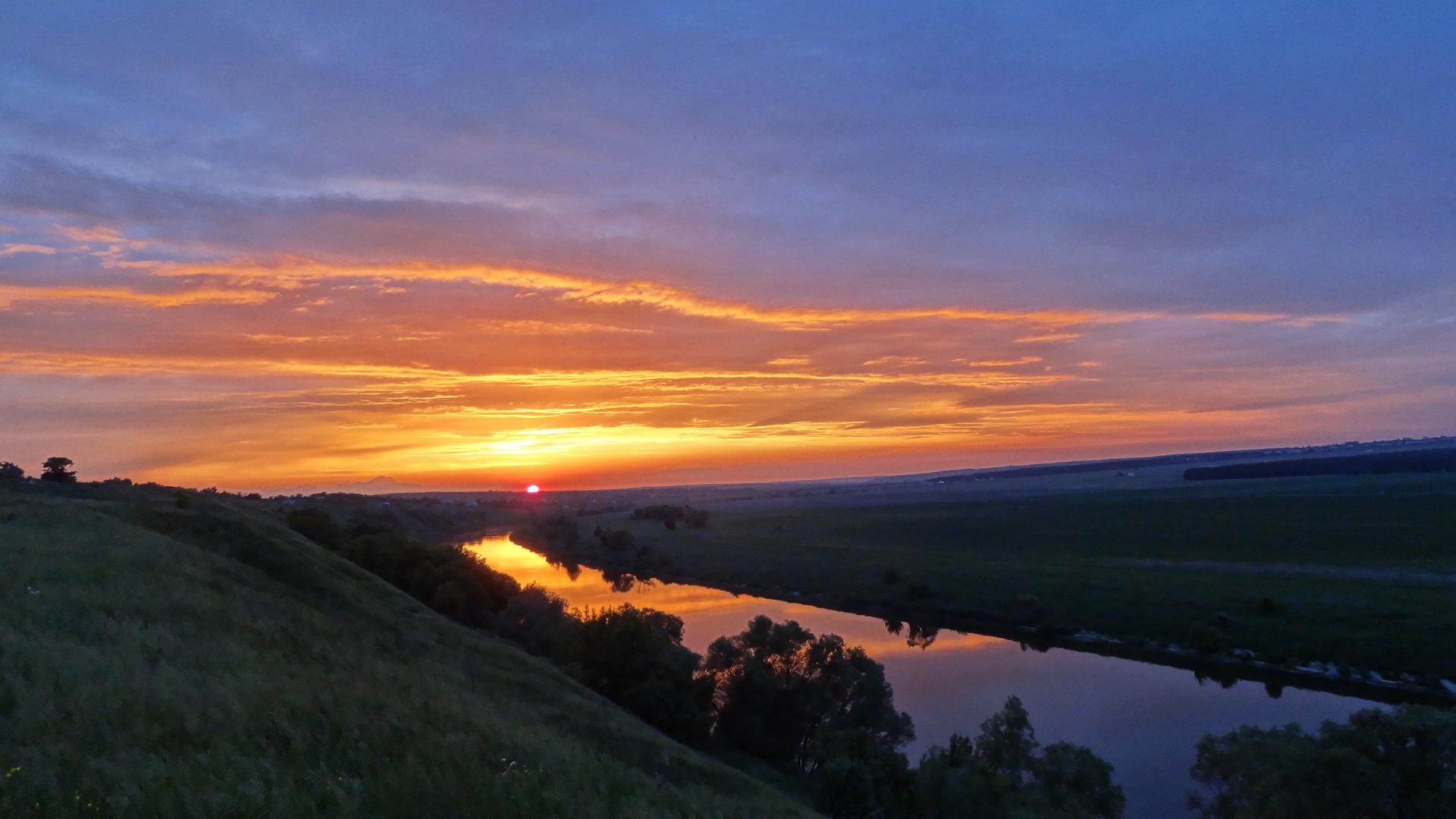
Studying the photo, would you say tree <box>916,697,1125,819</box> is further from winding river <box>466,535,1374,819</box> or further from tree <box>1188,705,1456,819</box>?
winding river <box>466,535,1374,819</box>

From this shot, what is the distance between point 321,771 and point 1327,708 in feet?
138

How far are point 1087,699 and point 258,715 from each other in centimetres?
3772

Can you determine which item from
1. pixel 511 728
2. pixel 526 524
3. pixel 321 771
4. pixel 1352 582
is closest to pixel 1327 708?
pixel 1352 582

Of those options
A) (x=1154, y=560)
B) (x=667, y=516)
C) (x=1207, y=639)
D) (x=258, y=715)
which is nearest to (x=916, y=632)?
(x=1207, y=639)

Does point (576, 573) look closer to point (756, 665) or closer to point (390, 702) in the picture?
point (756, 665)

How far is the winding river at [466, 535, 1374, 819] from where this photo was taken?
30.7m

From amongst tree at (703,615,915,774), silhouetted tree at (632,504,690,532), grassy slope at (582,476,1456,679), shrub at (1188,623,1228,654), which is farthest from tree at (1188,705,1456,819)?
silhouetted tree at (632,504,690,532)

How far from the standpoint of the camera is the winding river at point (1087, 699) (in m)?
30.7

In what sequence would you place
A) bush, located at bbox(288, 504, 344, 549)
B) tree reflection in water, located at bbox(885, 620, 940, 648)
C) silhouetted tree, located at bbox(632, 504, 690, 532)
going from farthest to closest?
silhouetted tree, located at bbox(632, 504, 690, 532)
tree reflection in water, located at bbox(885, 620, 940, 648)
bush, located at bbox(288, 504, 344, 549)

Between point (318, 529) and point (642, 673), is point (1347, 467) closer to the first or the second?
point (642, 673)

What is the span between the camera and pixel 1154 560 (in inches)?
2886

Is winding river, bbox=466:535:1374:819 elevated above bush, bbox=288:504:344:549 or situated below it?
below

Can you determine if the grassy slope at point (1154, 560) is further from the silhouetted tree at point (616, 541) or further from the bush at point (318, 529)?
the bush at point (318, 529)

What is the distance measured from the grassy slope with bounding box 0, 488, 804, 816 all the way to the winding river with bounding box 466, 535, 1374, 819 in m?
17.2
